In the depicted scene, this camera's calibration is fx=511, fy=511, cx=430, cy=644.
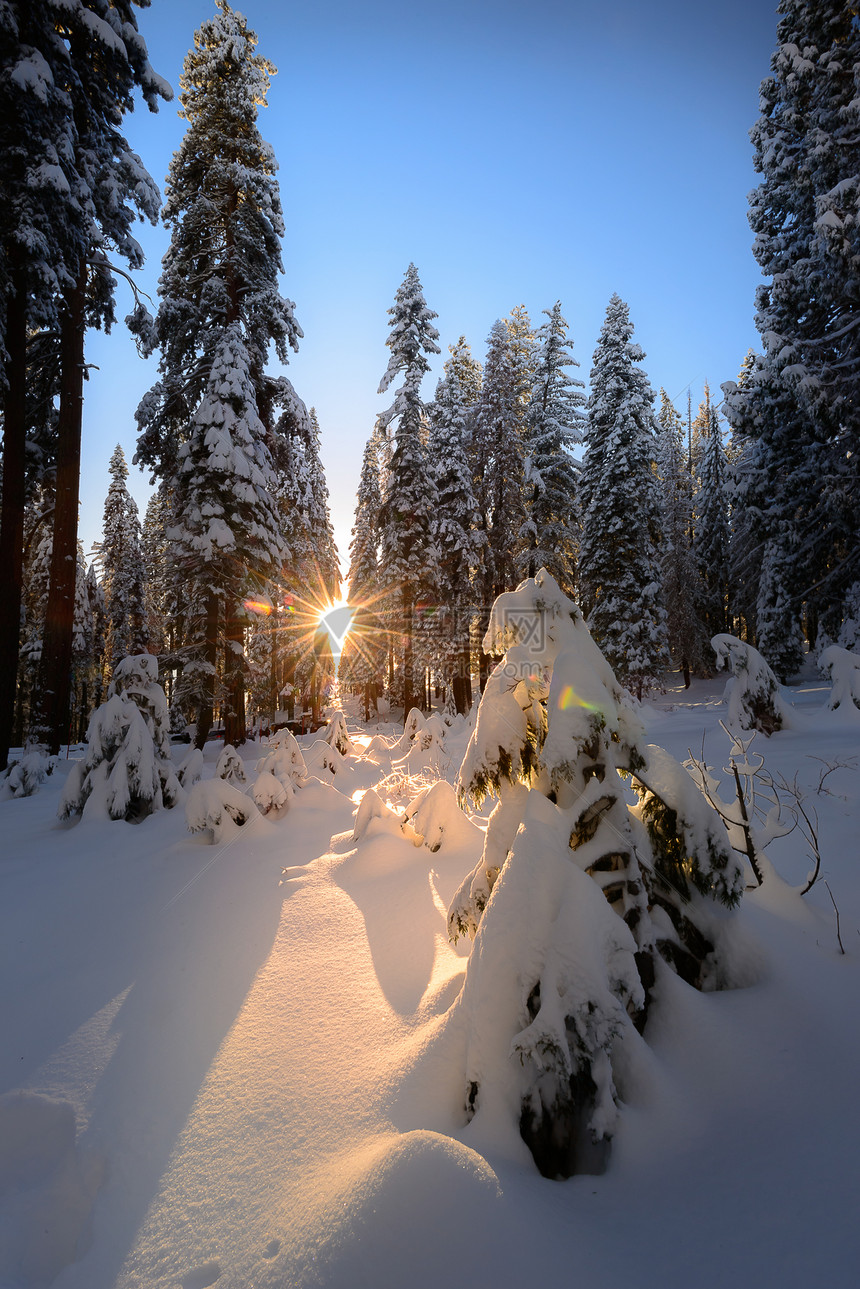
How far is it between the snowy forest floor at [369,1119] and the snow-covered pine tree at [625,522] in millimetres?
15850

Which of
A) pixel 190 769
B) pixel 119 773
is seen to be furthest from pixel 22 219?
pixel 190 769

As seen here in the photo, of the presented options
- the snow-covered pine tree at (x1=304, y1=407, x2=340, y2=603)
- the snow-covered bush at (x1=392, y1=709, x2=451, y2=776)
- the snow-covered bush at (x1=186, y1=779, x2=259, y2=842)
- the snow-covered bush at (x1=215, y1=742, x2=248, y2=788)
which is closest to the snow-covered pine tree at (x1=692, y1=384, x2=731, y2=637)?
the snow-covered pine tree at (x1=304, y1=407, x2=340, y2=603)

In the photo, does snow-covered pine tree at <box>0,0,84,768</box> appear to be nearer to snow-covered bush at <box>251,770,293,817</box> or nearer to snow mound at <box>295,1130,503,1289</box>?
snow-covered bush at <box>251,770,293,817</box>

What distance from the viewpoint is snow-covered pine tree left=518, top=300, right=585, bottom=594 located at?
69.4 feet

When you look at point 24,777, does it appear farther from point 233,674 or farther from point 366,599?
point 366,599

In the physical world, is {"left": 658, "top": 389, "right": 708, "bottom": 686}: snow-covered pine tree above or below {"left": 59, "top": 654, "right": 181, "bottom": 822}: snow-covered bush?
above

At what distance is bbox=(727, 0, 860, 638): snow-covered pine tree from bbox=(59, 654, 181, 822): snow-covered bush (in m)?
15.5

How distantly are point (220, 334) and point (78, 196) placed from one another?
143 inches

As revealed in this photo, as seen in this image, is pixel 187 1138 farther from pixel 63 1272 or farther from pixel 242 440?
pixel 242 440

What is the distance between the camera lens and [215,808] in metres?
6.05

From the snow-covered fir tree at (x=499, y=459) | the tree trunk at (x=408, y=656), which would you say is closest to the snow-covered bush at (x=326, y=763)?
the tree trunk at (x=408, y=656)

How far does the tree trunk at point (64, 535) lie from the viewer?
9688mm

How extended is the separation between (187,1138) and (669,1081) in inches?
86.0

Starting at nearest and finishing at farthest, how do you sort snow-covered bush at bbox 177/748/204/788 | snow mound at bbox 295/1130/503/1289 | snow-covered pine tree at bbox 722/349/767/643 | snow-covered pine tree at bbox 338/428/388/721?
snow mound at bbox 295/1130/503/1289 → snow-covered bush at bbox 177/748/204/788 → snow-covered pine tree at bbox 722/349/767/643 → snow-covered pine tree at bbox 338/428/388/721
